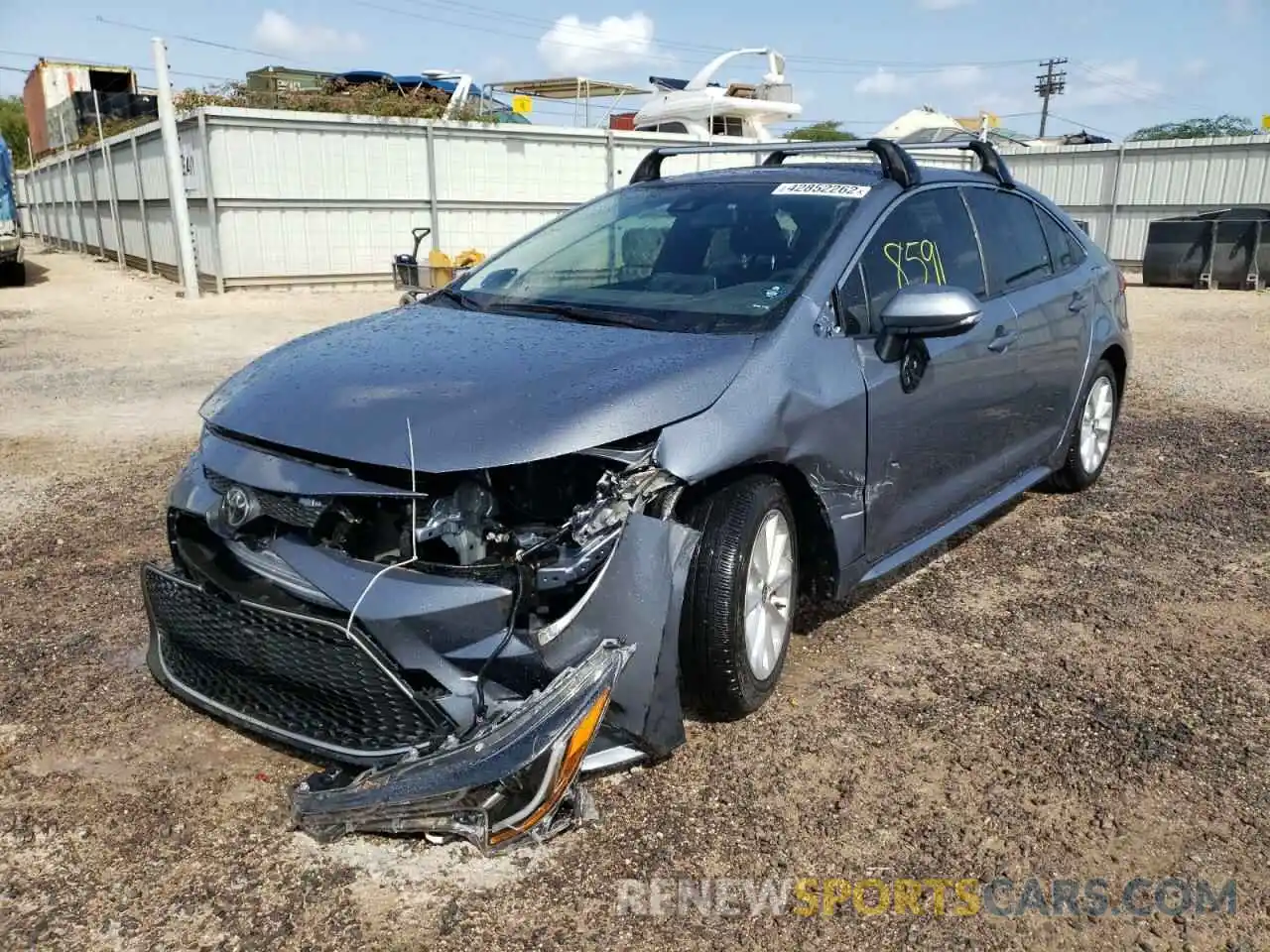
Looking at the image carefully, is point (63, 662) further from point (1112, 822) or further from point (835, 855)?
point (1112, 822)

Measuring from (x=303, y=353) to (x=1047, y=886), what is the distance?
8.32ft

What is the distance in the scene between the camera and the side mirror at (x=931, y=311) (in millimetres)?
3158

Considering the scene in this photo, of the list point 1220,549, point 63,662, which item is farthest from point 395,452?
point 1220,549

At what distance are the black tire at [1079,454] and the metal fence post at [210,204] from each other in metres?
13.1

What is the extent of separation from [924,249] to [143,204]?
17816 mm

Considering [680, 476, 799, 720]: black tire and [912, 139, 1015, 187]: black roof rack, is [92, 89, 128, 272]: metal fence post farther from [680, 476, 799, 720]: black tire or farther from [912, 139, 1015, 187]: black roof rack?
[680, 476, 799, 720]: black tire

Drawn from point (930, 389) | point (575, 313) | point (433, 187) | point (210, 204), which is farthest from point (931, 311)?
point (433, 187)

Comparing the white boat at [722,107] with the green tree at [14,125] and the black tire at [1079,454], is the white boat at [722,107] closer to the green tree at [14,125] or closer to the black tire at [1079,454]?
the black tire at [1079,454]

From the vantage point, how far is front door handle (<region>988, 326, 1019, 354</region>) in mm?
3932

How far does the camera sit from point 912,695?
327 centimetres

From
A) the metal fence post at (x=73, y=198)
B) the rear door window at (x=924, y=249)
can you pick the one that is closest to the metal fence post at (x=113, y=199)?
the metal fence post at (x=73, y=198)

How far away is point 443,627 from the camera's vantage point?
232 centimetres

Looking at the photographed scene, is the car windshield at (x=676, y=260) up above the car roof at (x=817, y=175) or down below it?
below
